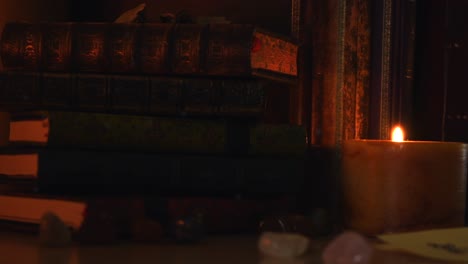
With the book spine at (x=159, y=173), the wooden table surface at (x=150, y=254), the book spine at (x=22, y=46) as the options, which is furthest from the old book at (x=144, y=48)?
the wooden table surface at (x=150, y=254)

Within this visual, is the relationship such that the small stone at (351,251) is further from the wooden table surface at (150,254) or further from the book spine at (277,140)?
the book spine at (277,140)

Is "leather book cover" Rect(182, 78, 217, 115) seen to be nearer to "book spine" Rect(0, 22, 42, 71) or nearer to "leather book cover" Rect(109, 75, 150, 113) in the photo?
"leather book cover" Rect(109, 75, 150, 113)

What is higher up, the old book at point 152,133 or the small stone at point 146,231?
the old book at point 152,133

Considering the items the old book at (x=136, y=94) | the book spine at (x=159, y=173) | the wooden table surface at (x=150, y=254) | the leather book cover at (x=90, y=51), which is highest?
the leather book cover at (x=90, y=51)

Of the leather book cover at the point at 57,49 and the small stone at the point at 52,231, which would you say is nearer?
the small stone at the point at 52,231

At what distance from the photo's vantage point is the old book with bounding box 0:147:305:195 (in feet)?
2.29

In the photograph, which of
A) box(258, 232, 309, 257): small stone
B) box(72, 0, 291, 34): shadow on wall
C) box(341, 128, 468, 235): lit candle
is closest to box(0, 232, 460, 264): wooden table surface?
box(258, 232, 309, 257): small stone

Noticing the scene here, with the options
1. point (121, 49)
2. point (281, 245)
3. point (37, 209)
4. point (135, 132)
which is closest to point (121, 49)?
point (121, 49)

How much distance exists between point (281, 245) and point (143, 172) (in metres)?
0.20

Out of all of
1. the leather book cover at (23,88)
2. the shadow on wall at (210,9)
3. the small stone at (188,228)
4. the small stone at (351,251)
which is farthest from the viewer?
the shadow on wall at (210,9)

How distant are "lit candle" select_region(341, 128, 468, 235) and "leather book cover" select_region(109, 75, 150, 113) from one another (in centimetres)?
25

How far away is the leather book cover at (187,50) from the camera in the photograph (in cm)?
75

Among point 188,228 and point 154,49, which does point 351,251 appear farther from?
point 154,49

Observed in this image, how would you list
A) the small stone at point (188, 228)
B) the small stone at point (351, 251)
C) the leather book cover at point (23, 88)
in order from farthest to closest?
the leather book cover at point (23, 88), the small stone at point (188, 228), the small stone at point (351, 251)
